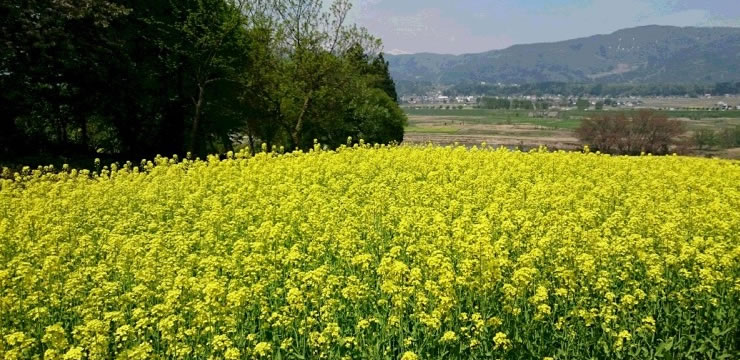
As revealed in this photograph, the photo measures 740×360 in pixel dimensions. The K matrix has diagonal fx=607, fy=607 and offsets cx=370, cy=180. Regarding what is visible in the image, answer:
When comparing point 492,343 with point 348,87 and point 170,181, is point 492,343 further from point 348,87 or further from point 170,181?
point 348,87

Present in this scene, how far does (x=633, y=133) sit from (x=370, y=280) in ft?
220

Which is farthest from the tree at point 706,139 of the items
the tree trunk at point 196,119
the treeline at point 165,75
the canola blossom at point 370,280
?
the canola blossom at point 370,280

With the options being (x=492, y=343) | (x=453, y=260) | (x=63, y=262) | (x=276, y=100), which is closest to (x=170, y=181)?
(x=63, y=262)

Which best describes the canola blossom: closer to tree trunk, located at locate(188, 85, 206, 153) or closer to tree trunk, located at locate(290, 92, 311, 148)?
tree trunk, located at locate(188, 85, 206, 153)

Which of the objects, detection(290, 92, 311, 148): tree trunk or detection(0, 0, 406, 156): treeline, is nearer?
detection(0, 0, 406, 156): treeline

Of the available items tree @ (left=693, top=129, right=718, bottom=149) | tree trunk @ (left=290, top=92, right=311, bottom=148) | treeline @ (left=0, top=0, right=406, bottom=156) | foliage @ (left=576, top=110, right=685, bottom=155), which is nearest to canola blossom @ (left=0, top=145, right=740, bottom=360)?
treeline @ (left=0, top=0, right=406, bottom=156)

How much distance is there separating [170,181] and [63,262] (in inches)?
262

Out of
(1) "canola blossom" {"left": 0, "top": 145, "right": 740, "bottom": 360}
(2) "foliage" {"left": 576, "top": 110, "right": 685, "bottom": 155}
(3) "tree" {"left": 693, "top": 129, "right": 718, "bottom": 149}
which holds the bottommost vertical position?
(3) "tree" {"left": 693, "top": 129, "right": 718, "bottom": 149}

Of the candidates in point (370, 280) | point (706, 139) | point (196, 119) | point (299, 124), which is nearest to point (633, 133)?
point (706, 139)

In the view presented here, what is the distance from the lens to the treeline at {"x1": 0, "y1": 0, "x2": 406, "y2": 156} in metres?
26.0

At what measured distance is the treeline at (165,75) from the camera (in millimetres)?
26016

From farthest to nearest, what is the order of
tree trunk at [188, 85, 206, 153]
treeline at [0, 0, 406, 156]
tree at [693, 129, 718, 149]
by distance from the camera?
tree at [693, 129, 718, 149]
tree trunk at [188, 85, 206, 153]
treeline at [0, 0, 406, 156]

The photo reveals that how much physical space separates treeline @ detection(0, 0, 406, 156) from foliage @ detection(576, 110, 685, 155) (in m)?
37.8

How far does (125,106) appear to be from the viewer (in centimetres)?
3123
